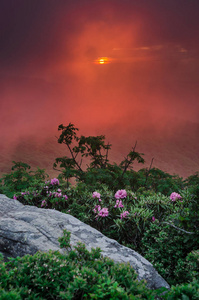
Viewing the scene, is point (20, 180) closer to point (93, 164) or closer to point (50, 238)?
point (93, 164)

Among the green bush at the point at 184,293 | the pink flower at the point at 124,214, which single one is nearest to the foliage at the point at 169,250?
the pink flower at the point at 124,214

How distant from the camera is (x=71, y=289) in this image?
1.85 metres

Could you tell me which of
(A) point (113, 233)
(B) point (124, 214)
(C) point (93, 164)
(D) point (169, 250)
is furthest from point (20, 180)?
(D) point (169, 250)

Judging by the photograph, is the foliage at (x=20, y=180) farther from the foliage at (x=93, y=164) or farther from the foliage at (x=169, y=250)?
the foliage at (x=169, y=250)

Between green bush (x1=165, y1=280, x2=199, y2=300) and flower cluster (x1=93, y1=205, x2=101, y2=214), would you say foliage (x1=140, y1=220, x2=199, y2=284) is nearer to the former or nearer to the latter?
flower cluster (x1=93, y1=205, x2=101, y2=214)

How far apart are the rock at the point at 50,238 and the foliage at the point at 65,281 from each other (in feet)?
2.65

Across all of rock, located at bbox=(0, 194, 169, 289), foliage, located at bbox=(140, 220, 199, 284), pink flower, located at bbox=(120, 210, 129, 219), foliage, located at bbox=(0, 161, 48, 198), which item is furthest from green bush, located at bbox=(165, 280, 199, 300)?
foliage, located at bbox=(0, 161, 48, 198)

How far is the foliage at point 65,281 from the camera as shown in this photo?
1.85 m

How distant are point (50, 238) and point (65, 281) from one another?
1.36 meters

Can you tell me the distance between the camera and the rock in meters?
3.08

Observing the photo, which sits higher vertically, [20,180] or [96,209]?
[20,180]

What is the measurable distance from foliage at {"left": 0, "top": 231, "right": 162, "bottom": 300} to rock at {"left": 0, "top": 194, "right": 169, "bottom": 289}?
807 mm

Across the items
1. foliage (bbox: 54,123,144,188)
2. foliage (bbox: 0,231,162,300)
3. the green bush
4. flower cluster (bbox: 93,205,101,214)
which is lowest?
foliage (bbox: 0,231,162,300)

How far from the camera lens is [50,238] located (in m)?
3.31
